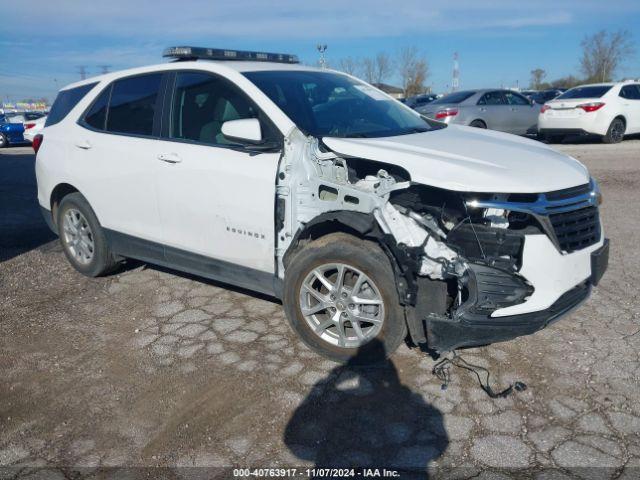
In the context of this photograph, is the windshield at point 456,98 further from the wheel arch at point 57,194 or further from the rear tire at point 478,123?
the wheel arch at point 57,194

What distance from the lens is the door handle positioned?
4.08 metres

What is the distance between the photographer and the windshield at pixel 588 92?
13984 millimetres

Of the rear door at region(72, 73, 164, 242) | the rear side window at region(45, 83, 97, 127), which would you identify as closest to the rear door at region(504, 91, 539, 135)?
the rear side window at region(45, 83, 97, 127)

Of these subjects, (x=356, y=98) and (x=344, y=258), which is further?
(x=356, y=98)

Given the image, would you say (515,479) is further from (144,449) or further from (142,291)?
(142,291)

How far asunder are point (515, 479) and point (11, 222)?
7489 millimetres

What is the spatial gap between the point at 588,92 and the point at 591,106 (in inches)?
32.2

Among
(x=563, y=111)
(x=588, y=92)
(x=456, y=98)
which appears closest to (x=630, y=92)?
(x=588, y=92)

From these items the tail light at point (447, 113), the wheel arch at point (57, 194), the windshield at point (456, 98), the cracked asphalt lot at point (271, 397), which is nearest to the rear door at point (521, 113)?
the windshield at point (456, 98)

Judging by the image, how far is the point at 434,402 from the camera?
3.14m

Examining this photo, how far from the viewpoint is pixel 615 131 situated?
14211 mm

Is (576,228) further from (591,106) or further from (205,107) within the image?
(591,106)

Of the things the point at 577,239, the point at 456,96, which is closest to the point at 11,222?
the point at 577,239

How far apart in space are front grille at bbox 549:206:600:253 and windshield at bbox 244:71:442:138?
53.6 inches
